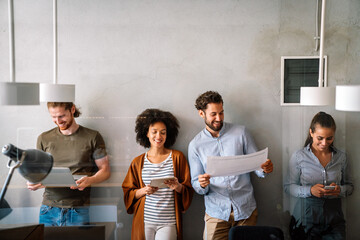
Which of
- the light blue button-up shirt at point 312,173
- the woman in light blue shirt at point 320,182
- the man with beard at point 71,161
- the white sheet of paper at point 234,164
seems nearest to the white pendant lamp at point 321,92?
the woman in light blue shirt at point 320,182

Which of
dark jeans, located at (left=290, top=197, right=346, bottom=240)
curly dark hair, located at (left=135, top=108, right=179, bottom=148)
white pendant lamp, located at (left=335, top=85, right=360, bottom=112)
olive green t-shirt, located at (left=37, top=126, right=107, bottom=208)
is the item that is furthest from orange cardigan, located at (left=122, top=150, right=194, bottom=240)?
white pendant lamp, located at (left=335, top=85, right=360, bottom=112)

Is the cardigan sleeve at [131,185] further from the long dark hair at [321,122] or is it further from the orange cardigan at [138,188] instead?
the long dark hair at [321,122]

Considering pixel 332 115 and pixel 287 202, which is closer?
pixel 332 115

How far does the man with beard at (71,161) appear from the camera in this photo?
9.05 feet

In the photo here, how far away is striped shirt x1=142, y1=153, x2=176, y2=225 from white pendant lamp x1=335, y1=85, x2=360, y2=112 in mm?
1218

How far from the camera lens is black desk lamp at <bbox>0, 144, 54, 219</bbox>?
105 inches

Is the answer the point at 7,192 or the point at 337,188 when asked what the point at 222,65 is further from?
the point at 7,192

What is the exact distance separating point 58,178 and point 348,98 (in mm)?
2017

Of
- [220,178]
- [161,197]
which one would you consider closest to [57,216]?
[161,197]

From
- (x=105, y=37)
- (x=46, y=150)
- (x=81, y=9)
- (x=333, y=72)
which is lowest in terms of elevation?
(x=46, y=150)

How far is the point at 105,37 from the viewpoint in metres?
2.83

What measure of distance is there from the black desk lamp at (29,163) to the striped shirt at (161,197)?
70 centimetres

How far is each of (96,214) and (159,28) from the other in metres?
1.45

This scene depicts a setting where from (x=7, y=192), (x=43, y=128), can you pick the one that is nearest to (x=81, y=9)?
(x=43, y=128)
